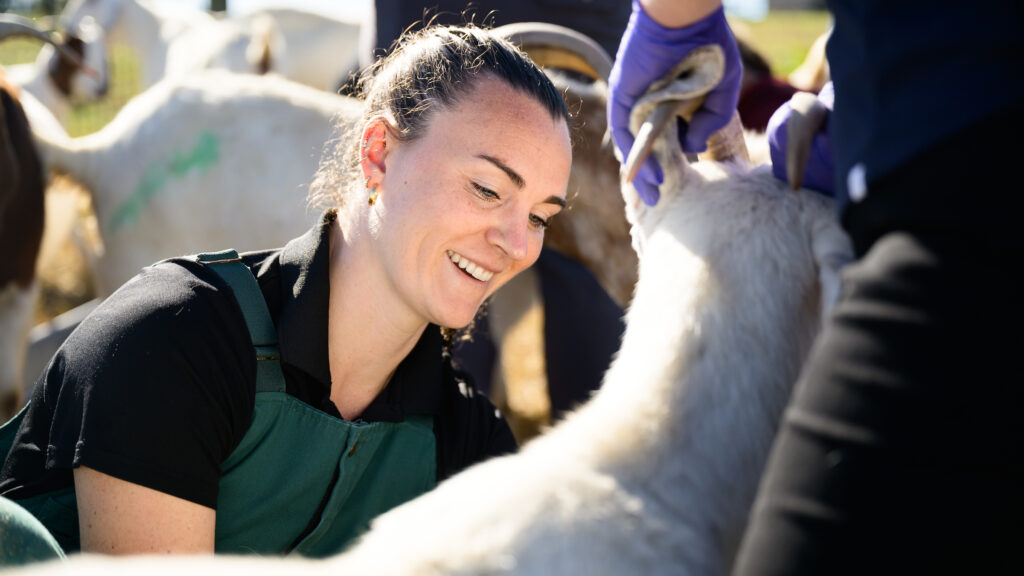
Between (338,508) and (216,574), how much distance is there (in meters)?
0.73

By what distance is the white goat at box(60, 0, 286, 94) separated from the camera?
21.4ft

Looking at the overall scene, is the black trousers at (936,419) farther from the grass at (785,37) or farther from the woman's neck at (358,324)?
the grass at (785,37)

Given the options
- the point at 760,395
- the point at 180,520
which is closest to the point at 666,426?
the point at 760,395

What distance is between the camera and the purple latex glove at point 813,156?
3.80 ft

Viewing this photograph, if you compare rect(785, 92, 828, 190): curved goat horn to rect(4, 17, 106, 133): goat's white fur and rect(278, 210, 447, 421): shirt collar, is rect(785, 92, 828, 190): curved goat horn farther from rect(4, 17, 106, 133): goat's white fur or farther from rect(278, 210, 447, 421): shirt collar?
rect(4, 17, 106, 133): goat's white fur

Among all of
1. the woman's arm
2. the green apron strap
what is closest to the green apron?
the green apron strap

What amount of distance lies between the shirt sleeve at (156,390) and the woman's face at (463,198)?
1.05 ft

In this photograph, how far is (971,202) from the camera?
0.80 metres

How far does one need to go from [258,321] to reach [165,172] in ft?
6.98

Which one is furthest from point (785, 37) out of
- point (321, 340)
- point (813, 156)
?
point (813, 156)

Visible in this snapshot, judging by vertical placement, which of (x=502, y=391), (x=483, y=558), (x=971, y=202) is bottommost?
(x=502, y=391)

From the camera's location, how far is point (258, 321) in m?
1.55

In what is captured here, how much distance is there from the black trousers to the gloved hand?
0.49 m

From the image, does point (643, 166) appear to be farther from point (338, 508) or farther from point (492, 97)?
point (338, 508)
